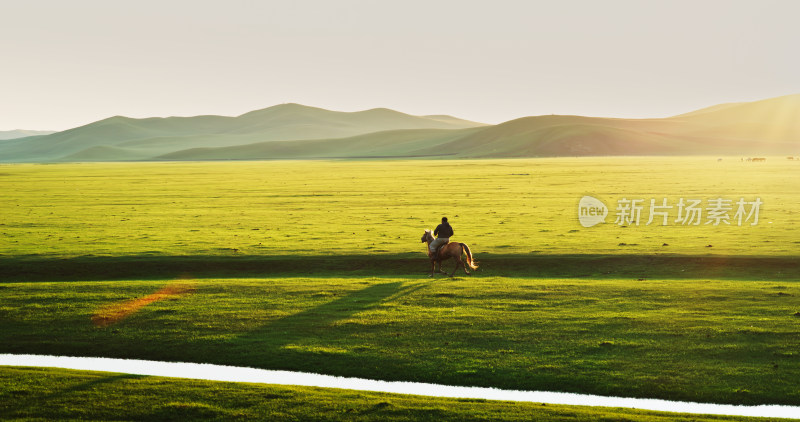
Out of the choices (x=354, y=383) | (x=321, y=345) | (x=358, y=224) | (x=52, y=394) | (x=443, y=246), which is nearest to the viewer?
(x=52, y=394)

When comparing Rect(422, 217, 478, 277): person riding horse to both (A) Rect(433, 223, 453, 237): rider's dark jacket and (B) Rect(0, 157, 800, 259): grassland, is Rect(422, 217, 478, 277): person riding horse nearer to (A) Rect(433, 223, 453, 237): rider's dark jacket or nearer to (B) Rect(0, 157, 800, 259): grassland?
(A) Rect(433, 223, 453, 237): rider's dark jacket

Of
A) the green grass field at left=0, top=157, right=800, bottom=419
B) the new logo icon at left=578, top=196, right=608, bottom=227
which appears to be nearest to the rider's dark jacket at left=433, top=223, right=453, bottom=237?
the green grass field at left=0, top=157, right=800, bottom=419

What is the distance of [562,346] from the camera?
1952cm

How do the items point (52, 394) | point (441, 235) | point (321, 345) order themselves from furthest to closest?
point (441, 235) < point (321, 345) < point (52, 394)

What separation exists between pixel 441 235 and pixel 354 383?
10276 mm

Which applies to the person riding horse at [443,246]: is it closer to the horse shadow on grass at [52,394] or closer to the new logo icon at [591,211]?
the horse shadow on grass at [52,394]

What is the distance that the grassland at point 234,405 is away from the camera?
47.8 ft

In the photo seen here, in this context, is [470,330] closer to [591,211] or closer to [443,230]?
[443,230]

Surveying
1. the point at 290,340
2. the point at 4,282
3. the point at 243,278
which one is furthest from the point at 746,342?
the point at 4,282

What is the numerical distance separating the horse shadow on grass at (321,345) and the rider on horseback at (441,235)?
163 inches

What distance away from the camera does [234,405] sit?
1534 centimetres

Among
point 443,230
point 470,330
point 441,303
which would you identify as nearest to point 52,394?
point 470,330

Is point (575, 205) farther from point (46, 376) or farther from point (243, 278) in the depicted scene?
point (46, 376)

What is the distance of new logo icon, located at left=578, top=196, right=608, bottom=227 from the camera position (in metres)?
49.4
